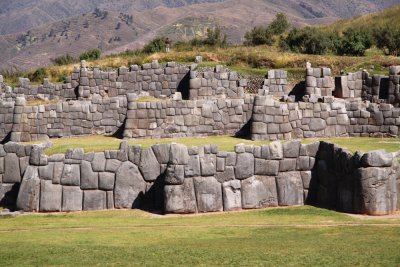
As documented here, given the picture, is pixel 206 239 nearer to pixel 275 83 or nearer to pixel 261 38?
pixel 275 83

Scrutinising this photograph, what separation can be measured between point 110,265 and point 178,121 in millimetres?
→ 14544

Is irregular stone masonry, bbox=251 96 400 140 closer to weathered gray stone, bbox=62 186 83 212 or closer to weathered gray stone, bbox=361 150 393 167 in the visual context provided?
weathered gray stone, bbox=62 186 83 212

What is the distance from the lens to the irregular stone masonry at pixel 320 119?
24.6m

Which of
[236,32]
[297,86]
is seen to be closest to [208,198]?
[297,86]

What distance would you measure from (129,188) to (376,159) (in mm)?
6448

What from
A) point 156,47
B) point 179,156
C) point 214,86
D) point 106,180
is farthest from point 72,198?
point 156,47

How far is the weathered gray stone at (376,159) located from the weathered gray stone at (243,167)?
317cm

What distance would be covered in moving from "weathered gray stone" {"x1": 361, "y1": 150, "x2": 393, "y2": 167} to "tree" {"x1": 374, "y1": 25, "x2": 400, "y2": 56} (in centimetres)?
2781

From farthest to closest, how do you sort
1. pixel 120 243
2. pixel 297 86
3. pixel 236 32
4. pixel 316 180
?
1. pixel 236 32
2. pixel 297 86
3. pixel 316 180
4. pixel 120 243

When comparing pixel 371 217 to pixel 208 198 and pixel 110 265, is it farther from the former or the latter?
pixel 110 265

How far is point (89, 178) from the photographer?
18344 mm

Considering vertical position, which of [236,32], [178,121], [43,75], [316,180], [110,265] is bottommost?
[110,265]

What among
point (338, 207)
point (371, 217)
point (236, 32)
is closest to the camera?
point (371, 217)

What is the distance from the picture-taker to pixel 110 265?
1172 cm
